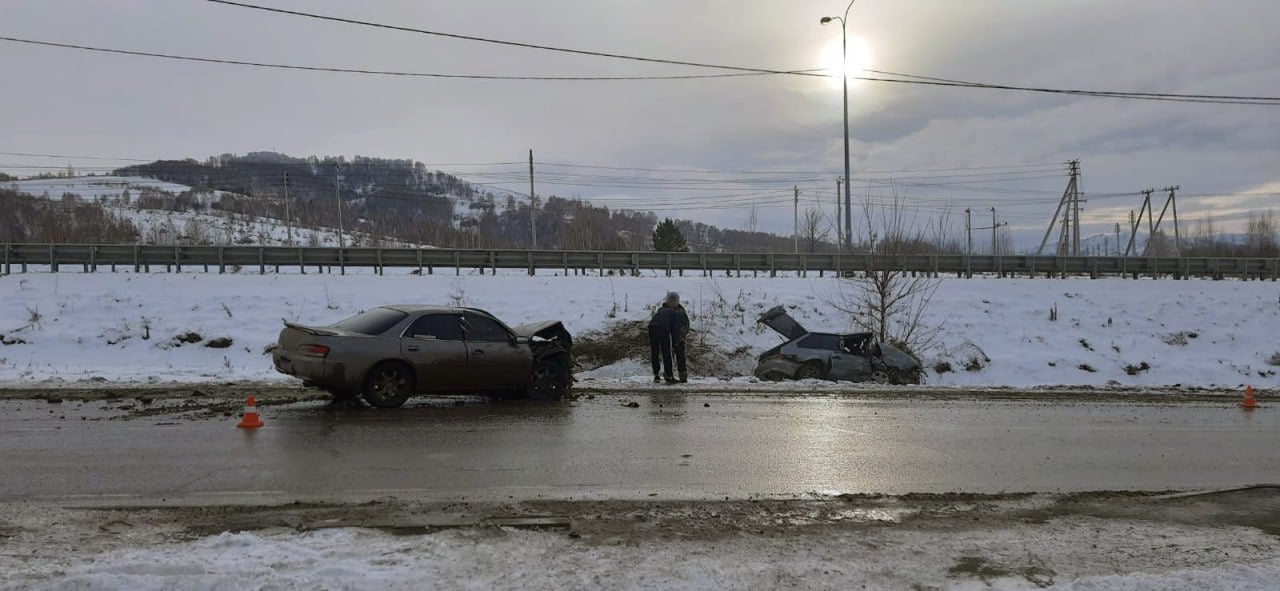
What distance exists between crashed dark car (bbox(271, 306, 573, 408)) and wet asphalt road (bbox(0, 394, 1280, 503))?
440 mm

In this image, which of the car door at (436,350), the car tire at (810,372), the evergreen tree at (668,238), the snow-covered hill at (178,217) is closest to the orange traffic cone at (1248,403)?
the car tire at (810,372)

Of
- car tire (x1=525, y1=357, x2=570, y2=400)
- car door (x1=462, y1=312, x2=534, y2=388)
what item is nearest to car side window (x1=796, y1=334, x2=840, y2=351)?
car tire (x1=525, y1=357, x2=570, y2=400)

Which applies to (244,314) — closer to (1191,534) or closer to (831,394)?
(831,394)

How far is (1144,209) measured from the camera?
66250 mm

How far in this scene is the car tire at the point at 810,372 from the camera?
15562mm

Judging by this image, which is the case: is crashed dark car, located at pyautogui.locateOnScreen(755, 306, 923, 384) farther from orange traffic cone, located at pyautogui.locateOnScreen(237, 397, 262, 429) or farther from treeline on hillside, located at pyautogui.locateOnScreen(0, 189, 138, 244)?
treeline on hillside, located at pyautogui.locateOnScreen(0, 189, 138, 244)

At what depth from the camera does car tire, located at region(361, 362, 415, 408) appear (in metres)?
9.81

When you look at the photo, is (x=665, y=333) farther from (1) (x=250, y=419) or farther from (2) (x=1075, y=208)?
(2) (x=1075, y=208)

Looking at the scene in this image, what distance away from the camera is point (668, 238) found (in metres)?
54.2

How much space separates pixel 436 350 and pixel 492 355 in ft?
2.72

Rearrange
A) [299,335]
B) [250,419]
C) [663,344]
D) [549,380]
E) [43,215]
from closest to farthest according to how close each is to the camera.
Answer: [250,419]
[299,335]
[549,380]
[663,344]
[43,215]

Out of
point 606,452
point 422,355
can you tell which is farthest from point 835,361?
point 606,452

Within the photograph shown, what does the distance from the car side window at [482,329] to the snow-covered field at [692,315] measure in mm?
4839

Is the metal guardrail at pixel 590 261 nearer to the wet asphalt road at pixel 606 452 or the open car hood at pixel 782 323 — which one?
the open car hood at pixel 782 323
